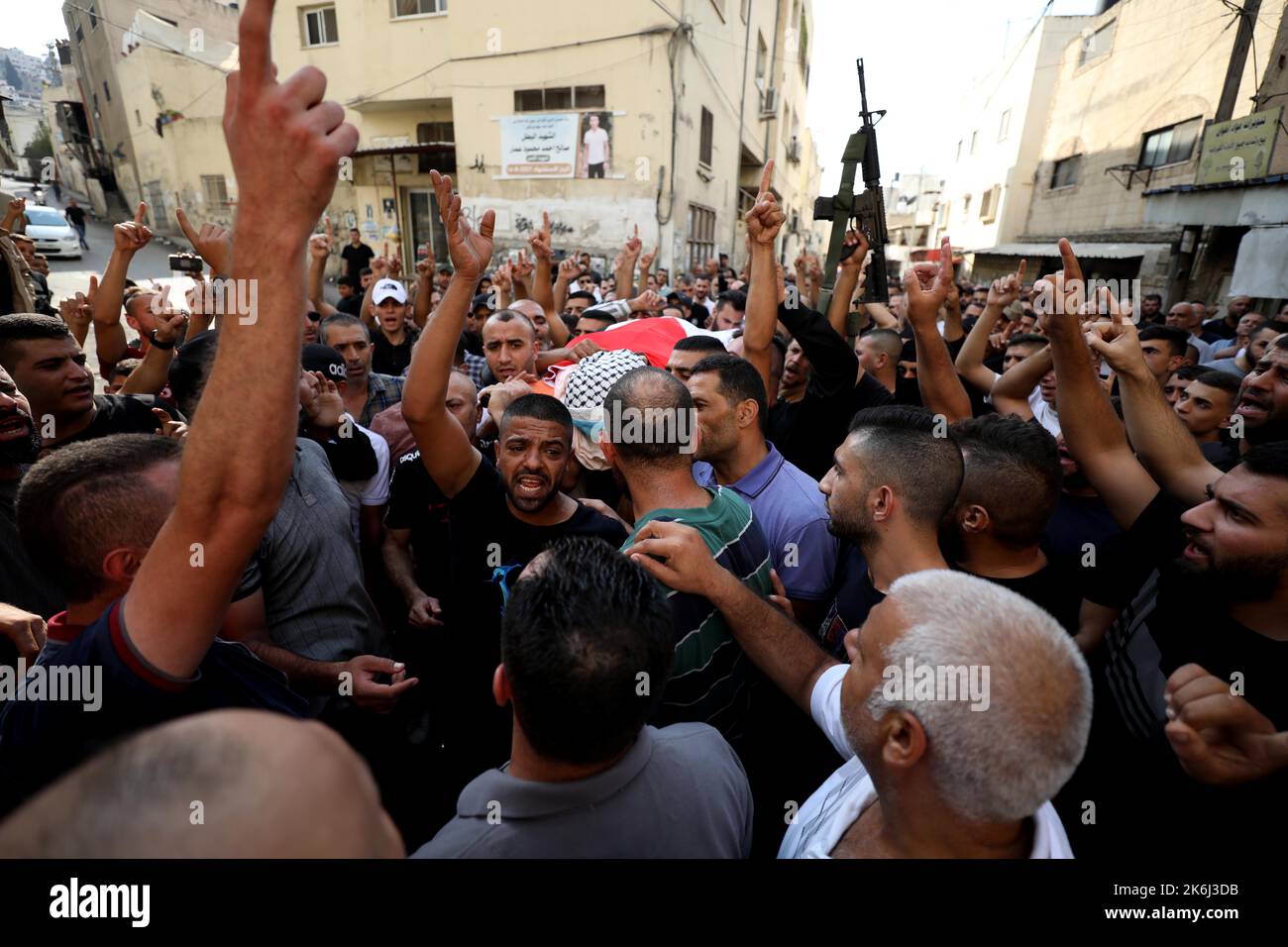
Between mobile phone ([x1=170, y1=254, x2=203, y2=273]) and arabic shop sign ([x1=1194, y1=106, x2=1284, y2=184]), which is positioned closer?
mobile phone ([x1=170, y1=254, x2=203, y2=273])

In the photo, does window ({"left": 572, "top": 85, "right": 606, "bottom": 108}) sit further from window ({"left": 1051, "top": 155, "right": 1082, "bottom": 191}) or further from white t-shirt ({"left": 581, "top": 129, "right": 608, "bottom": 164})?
window ({"left": 1051, "top": 155, "right": 1082, "bottom": 191})

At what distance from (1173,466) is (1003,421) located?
671mm

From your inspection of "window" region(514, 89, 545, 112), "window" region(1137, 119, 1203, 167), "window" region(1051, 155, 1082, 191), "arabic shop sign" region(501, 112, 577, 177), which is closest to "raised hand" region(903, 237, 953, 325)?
"arabic shop sign" region(501, 112, 577, 177)

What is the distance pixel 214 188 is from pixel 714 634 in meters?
27.9

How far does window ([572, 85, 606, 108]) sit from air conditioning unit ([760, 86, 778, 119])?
34.6ft

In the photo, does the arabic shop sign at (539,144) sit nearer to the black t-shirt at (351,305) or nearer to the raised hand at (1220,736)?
the black t-shirt at (351,305)

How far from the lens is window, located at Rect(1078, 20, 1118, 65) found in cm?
1684

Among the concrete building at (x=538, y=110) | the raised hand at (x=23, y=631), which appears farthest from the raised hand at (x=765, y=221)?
the concrete building at (x=538, y=110)

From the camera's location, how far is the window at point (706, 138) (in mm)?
16531

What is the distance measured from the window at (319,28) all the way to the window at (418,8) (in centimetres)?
236

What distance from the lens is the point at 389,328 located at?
18.9 feet

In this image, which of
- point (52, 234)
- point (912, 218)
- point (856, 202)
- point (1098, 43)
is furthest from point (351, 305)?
point (912, 218)

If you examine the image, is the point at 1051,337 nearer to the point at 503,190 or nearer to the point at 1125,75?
the point at 503,190

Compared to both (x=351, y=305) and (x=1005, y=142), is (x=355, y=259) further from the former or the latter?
(x=1005, y=142)
